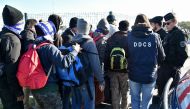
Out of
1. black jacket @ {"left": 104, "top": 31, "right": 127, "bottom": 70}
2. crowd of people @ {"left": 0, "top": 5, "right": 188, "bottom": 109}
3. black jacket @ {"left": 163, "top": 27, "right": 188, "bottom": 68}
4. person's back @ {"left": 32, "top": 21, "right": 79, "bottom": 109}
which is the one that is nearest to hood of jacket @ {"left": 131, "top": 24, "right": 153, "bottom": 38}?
crowd of people @ {"left": 0, "top": 5, "right": 188, "bottom": 109}

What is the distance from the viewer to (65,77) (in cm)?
486

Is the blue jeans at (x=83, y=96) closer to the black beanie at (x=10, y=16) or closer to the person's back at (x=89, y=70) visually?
the person's back at (x=89, y=70)

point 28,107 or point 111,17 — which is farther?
point 111,17

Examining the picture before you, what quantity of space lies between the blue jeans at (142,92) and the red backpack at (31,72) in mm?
1730

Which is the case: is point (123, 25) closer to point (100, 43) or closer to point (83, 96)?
point (100, 43)

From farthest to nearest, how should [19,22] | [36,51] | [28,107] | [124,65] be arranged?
[28,107], [124,65], [19,22], [36,51]

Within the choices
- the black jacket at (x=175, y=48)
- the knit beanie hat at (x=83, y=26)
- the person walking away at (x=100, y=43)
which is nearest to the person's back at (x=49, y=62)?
the knit beanie hat at (x=83, y=26)

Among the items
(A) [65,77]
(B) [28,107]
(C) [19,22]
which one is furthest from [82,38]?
(B) [28,107]

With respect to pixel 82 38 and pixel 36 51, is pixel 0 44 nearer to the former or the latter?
pixel 36 51

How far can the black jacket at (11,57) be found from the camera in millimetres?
4375

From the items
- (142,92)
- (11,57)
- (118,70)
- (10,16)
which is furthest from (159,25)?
(11,57)

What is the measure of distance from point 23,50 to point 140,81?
1972 mm

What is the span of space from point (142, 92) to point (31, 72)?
6.74 feet

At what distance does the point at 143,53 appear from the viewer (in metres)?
5.17
